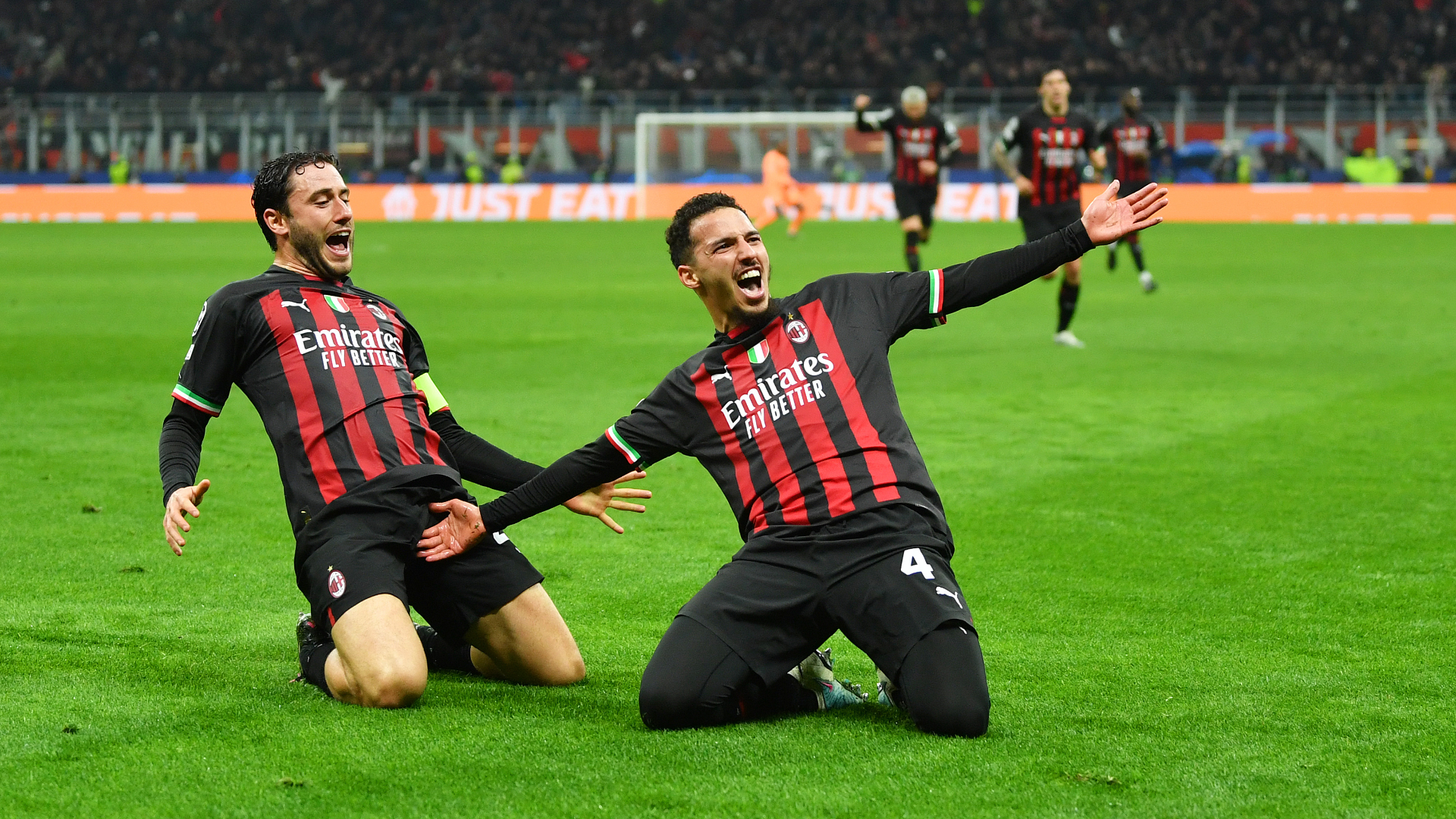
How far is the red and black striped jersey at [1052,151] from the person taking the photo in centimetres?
1367

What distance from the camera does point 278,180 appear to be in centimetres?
493

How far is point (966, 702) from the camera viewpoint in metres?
3.92

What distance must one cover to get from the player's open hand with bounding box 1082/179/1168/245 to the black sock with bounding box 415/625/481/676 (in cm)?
220

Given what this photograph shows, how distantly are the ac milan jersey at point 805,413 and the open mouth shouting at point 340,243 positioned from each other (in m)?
1.19

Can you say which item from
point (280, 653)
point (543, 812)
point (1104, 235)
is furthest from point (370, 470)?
point (1104, 235)

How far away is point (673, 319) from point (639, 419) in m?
11.1

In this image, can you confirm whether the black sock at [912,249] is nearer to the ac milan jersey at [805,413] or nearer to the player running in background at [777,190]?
the ac milan jersey at [805,413]

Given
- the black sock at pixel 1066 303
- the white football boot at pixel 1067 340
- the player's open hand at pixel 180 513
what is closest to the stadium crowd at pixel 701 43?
the white football boot at pixel 1067 340

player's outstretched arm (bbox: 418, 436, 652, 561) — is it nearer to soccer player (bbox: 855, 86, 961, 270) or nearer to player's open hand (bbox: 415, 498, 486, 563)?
player's open hand (bbox: 415, 498, 486, 563)

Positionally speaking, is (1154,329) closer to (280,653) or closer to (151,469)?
(151,469)

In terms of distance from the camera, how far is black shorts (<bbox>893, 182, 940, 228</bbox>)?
1736 centimetres

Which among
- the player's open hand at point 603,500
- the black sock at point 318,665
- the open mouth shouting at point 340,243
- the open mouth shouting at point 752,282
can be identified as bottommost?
the black sock at point 318,665

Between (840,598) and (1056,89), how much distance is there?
32.5 feet

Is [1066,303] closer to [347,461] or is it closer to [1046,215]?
[1046,215]
